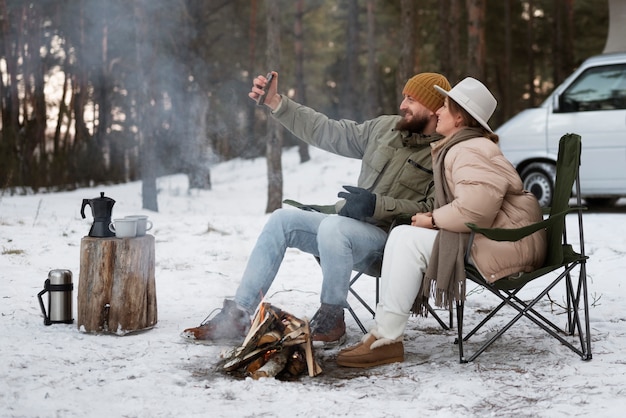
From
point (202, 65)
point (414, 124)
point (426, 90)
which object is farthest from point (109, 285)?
point (202, 65)

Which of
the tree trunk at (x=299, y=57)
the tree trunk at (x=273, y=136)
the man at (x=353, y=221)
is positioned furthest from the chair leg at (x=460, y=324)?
the tree trunk at (x=299, y=57)

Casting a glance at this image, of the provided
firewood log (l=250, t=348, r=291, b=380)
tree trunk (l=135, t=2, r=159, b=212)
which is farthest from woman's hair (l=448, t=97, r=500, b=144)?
tree trunk (l=135, t=2, r=159, b=212)

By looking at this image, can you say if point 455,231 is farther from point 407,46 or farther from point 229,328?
point 407,46

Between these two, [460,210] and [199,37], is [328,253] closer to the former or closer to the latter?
[460,210]

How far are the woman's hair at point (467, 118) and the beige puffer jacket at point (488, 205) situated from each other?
0.07 metres

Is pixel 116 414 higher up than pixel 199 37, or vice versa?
pixel 199 37

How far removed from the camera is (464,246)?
123 inches

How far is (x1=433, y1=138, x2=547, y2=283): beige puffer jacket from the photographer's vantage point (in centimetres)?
307

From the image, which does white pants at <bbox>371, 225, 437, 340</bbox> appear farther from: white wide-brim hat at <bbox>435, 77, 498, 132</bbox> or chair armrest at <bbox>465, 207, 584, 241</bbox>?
white wide-brim hat at <bbox>435, 77, 498, 132</bbox>

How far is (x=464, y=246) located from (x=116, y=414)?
1459 mm

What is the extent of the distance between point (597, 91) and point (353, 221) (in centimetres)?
530

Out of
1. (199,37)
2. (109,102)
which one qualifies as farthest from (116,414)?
(109,102)

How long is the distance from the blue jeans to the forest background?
6265 mm

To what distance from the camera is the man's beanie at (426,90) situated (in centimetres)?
351
